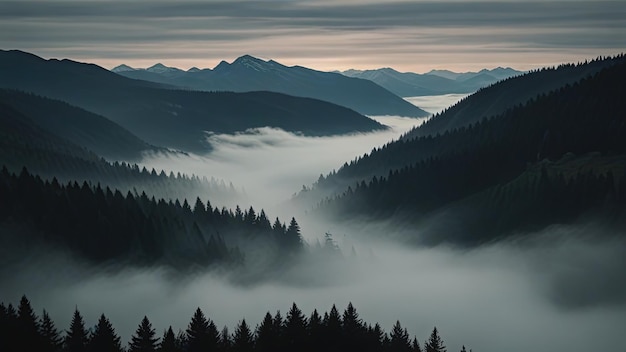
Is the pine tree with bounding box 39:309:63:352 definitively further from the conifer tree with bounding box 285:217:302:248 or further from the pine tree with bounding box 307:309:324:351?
the conifer tree with bounding box 285:217:302:248

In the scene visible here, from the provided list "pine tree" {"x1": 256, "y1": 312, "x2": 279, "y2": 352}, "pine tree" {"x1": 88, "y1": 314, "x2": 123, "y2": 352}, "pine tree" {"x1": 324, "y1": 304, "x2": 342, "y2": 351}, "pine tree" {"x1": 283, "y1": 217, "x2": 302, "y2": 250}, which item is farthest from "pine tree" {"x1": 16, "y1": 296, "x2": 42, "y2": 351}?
"pine tree" {"x1": 283, "y1": 217, "x2": 302, "y2": 250}

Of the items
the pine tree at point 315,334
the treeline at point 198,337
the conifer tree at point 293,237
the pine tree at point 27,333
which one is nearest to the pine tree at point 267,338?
the treeline at point 198,337

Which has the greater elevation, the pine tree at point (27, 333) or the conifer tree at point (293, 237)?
the conifer tree at point (293, 237)

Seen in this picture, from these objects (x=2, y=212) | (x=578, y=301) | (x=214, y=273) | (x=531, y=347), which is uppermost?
(x=2, y=212)

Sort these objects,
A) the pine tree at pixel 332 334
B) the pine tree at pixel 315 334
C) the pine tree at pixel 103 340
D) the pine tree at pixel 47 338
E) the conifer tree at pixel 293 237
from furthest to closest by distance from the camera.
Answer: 1. the conifer tree at pixel 293 237
2. the pine tree at pixel 332 334
3. the pine tree at pixel 315 334
4. the pine tree at pixel 47 338
5. the pine tree at pixel 103 340

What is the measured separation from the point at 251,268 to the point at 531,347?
6435 cm

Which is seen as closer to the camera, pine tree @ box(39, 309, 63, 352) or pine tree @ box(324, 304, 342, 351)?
pine tree @ box(39, 309, 63, 352)

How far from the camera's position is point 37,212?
159 metres

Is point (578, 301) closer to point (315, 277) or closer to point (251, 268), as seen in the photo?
point (315, 277)

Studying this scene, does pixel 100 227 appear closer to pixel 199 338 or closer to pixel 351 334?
pixel 199 338

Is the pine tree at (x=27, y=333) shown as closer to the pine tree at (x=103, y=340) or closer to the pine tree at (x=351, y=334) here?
the pine tree at (x=103, y=340)

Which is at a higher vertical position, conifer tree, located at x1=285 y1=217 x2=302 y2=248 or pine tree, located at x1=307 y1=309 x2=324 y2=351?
conifer tree, located at x1=285 y1=217 x2=302 y2=248

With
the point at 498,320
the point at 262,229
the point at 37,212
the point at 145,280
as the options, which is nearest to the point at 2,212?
the point at 37,212

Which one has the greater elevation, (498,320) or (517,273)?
(517,273)
